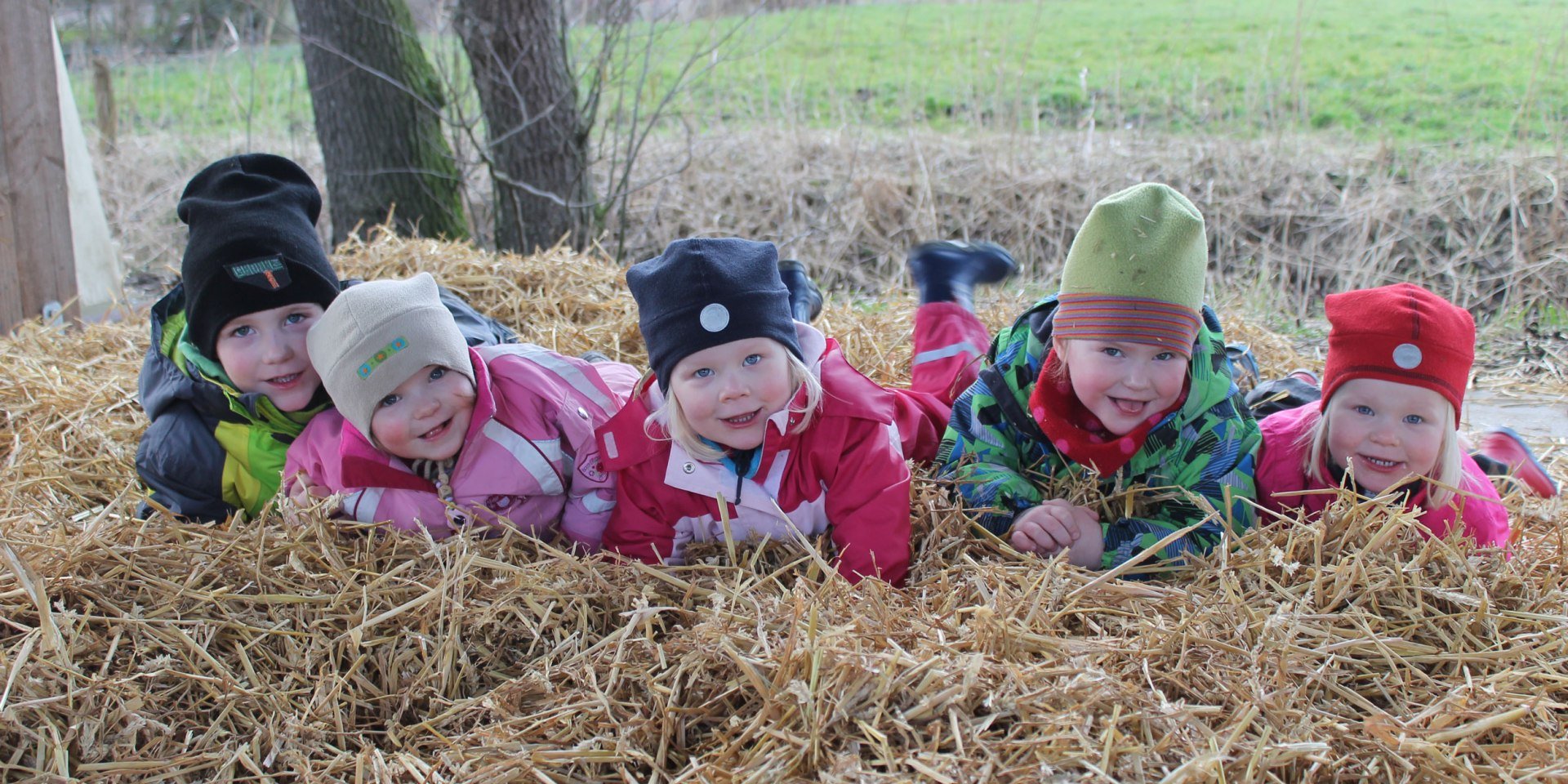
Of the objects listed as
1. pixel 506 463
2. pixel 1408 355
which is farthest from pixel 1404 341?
pixel 506 463

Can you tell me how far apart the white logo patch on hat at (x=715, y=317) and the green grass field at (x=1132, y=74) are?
461 cm

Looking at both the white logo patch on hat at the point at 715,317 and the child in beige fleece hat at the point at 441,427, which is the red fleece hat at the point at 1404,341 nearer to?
the white logo patch on hat at the point at 715,317

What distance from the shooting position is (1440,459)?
3.15 meters

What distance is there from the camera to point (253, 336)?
137 inches

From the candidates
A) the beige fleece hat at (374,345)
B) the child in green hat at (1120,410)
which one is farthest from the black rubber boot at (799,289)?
the beige fleece hat at (374,345)

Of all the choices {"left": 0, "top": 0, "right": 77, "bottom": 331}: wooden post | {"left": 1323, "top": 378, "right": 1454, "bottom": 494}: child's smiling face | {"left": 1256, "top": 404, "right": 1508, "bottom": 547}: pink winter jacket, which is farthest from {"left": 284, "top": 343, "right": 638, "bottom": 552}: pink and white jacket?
{"left": 0, "top": 0, "right": 77, "bottom": 331}: wooden post

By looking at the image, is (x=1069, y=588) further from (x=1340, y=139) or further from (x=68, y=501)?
(x=1340, y=139)

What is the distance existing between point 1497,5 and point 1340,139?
537 cm

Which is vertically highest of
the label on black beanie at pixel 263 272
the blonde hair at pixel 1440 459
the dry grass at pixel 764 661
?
the label on black beanie at pixel 263 272

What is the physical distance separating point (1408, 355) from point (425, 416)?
8.96 feet

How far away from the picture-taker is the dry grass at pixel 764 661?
223 centimetres

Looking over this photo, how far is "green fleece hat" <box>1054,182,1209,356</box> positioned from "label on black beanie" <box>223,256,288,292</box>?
2390 millimetres

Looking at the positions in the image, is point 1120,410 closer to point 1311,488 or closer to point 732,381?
point 1311,488

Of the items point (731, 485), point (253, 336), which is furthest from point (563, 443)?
point (253, 336)
